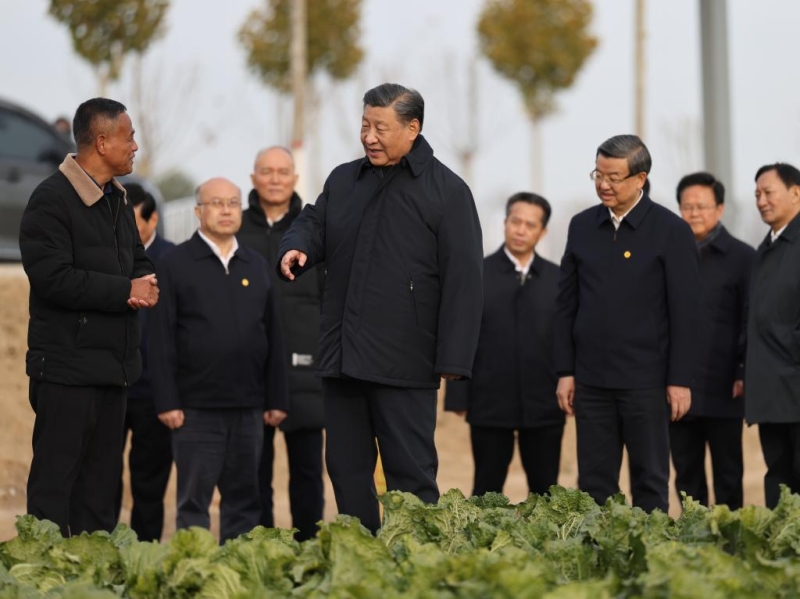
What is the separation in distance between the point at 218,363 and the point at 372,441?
1367 mm

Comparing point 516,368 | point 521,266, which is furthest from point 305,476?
point 521,266

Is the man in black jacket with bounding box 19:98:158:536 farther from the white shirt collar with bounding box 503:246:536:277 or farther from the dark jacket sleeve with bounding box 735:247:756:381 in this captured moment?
the dark jacket sleeve with bounding box 735:247:756:381

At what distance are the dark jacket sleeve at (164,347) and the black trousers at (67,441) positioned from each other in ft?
3.39

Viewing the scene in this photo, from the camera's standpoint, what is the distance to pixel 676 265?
6.74 m

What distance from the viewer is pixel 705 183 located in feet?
27.0

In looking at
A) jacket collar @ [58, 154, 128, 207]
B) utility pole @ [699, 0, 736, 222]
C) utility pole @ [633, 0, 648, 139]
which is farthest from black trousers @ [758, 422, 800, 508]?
utility pole @ [633, 0, 648, 139]

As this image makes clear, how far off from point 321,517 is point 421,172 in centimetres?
280

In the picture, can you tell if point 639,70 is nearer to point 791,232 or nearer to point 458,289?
point 791,232

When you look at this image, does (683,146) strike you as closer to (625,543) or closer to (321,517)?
(321,517)

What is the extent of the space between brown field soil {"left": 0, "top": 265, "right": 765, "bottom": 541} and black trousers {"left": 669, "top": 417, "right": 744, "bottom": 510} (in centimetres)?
163

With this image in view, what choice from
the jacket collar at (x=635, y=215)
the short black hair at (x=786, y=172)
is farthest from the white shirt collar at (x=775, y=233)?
the jacket collar at (x=635, y=215)

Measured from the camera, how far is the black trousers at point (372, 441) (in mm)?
5754

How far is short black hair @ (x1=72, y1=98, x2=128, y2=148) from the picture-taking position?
5.74m

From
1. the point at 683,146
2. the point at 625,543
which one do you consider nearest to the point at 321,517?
the point at 625,543
